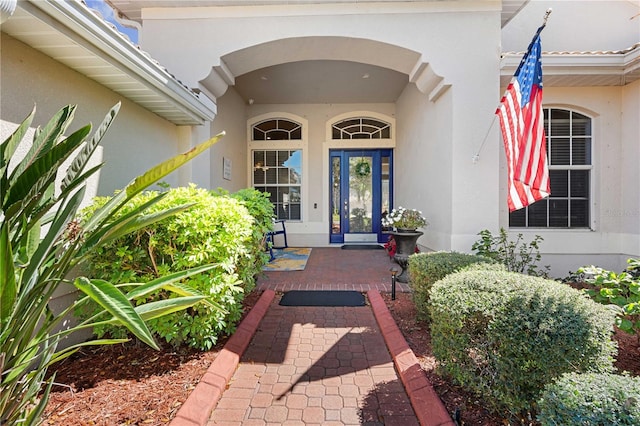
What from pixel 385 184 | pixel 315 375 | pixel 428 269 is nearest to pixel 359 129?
pixel 385 184

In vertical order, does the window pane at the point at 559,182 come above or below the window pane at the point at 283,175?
below

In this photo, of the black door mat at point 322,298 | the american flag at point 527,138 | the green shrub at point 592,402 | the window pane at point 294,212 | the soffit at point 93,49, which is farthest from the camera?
the window pane at point 294,212

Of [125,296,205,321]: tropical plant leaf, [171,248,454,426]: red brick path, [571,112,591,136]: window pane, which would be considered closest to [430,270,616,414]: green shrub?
[171,248,454,426]: red brick path

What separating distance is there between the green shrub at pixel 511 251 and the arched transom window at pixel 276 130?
5.67 m

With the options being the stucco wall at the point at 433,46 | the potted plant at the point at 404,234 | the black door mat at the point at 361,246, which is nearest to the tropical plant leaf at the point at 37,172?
the stucco wall at the point at 433,46

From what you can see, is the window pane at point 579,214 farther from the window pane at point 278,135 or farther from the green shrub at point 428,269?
the window pane at point 278,135

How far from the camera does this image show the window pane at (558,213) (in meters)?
5.20

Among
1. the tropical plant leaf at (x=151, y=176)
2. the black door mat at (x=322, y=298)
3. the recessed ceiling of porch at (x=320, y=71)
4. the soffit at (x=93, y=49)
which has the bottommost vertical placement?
the black door mat at (x=322, y=298)

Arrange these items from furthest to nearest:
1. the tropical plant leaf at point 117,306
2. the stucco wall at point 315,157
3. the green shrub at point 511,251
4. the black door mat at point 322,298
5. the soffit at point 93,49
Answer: the stucco wall at point 315,157
the green shrub at point 511,251
the black door mat at point 322,298
the soffit at point 93,49
the tropical plant leaf at point 117,306

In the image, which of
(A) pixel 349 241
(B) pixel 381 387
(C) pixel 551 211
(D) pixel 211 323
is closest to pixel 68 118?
(D) pixel 211 323

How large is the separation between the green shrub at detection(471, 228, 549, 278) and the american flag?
3.47ft

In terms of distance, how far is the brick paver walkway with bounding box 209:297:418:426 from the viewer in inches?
80.0

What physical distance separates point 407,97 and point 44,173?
7.21 m

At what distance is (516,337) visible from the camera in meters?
1.74
